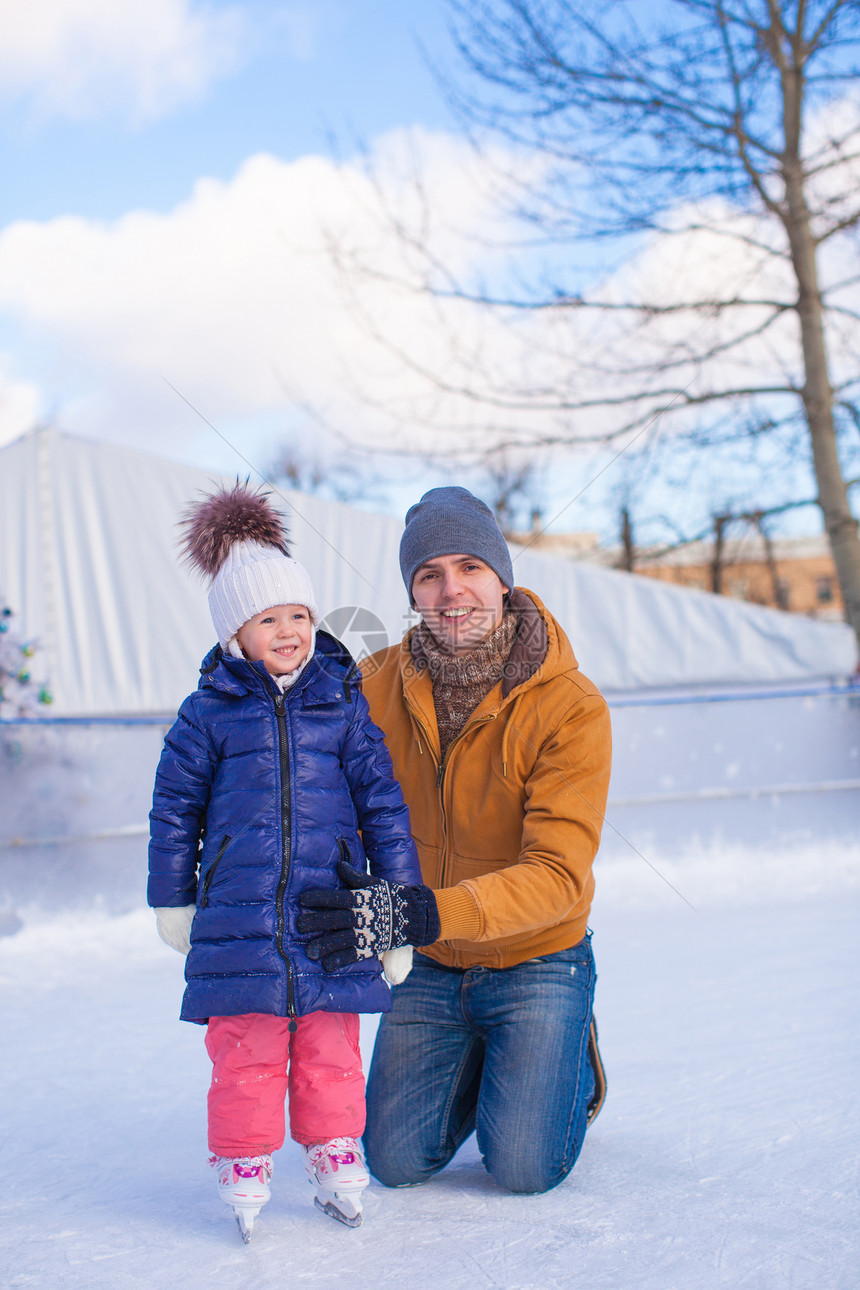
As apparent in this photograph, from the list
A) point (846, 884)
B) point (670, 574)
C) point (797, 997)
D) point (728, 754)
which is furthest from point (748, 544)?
point (797, 997)

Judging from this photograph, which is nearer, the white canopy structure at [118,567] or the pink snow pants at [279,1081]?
the pink snow pants at [279,1081]

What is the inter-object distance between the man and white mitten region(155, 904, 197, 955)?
1.27 ft

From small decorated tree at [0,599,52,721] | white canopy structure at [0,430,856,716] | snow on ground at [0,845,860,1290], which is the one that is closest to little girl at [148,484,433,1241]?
snow on ground at [0,845,860,1290]

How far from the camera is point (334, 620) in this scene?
351cm

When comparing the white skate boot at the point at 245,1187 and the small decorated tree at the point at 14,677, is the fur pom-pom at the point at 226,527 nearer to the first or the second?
the white skate boot at the point at 245,1187

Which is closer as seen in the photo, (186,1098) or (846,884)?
(186,1098)

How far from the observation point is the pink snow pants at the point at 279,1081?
4.58 ft

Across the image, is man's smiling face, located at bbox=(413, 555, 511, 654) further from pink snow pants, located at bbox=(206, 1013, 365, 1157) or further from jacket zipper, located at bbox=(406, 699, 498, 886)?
pink snow pants, located at bbox=(206, 1013, 365, 1157)

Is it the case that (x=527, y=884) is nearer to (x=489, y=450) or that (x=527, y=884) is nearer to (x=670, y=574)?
(x=489, y=450)

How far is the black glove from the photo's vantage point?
1375 mm

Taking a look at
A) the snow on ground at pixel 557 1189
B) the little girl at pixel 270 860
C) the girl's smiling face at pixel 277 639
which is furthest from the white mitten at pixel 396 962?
the girl's smiling face at pixel 277 639

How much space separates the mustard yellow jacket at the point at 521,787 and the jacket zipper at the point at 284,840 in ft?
0.96

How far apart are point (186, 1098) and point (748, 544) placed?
5.52 m

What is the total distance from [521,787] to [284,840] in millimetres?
419
